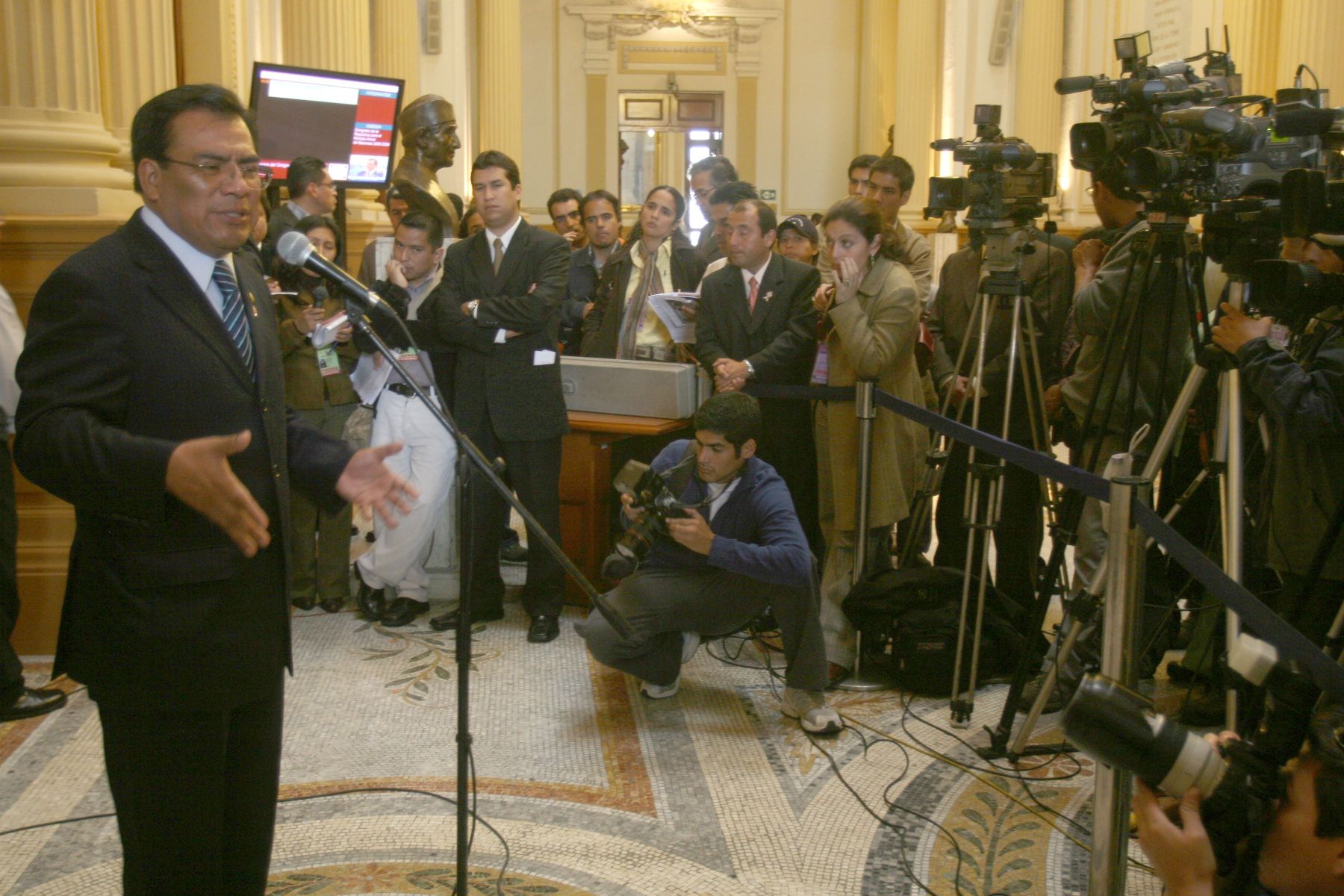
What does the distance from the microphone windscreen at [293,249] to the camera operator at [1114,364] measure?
8.18 feet

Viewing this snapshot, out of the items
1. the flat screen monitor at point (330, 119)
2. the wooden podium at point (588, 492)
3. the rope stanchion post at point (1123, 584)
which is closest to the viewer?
the rope stanchion post at point (1123, 584)

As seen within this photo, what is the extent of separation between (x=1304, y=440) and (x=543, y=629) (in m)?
2.97

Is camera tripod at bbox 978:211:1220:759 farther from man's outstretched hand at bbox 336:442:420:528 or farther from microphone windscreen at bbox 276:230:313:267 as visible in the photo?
microphone windscreen at bbox 276:230:313:267

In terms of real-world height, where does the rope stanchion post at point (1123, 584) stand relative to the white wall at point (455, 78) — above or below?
below

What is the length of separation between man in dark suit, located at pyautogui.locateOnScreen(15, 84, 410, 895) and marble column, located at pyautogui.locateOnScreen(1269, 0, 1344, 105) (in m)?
6.71

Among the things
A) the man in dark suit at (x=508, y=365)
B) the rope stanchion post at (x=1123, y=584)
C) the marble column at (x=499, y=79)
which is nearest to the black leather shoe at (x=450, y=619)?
the man in dark suit at (x=508, y=365)

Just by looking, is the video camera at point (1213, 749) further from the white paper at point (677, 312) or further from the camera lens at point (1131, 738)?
the white paper at point (677, 312)

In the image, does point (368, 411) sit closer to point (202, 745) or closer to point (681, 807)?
point (681, 807)

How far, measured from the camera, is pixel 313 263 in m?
2.37

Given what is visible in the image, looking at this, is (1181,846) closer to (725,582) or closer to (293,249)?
(293,249)

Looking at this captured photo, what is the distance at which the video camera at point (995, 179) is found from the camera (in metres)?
4.46

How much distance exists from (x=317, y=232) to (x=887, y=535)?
2.62 meters

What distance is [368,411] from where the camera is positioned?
5.66 metres

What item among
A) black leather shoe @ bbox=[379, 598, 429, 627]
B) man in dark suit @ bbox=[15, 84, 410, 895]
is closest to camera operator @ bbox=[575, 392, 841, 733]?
black leather shoe @ bbox=[379, 598, 429, 627]
